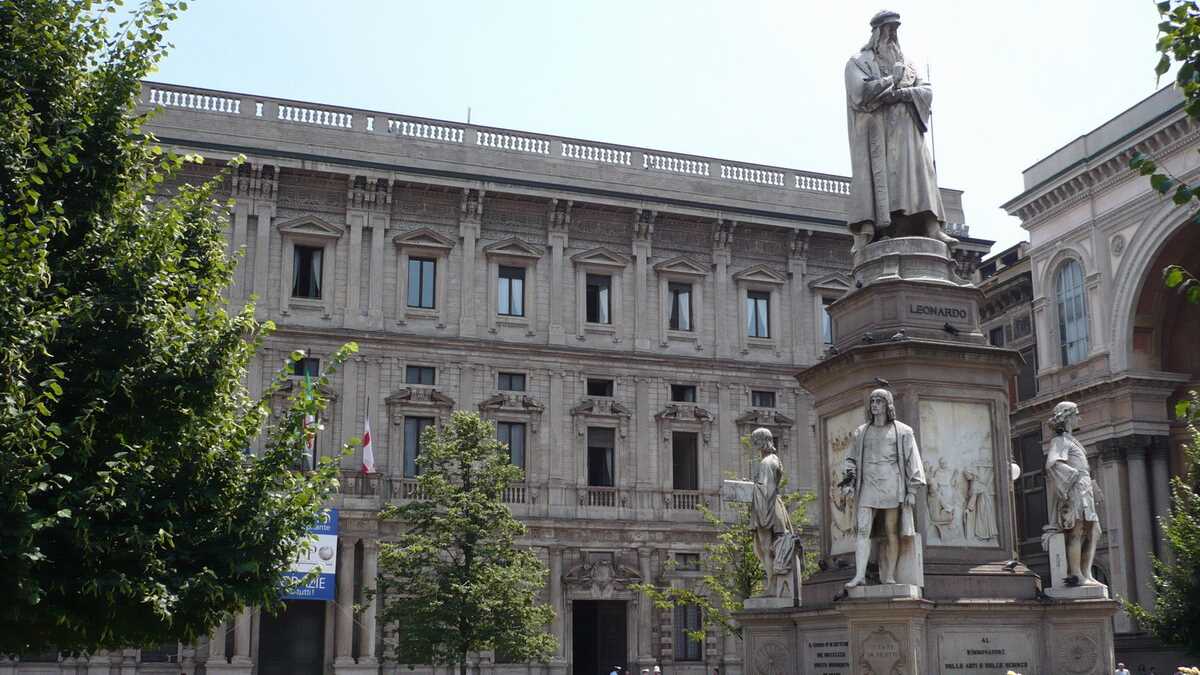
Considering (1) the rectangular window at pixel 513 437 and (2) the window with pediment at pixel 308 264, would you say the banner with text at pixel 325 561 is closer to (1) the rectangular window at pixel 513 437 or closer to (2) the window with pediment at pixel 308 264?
(1) the rectangular window at pixel 513 437

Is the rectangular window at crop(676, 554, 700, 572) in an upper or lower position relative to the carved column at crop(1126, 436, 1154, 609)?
lower

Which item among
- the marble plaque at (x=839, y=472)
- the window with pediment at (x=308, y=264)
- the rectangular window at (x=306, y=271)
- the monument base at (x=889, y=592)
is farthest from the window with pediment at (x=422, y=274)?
the monument base at (x=889, y=592)

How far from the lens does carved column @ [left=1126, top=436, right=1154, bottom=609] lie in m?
41.2

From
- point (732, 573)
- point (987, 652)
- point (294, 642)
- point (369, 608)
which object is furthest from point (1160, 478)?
point (987, 652)

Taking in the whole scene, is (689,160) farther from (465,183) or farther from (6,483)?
(6,483)

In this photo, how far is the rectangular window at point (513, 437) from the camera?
43.8 metres

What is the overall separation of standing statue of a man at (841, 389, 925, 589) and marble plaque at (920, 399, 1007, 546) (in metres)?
1.09

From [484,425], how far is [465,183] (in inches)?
424

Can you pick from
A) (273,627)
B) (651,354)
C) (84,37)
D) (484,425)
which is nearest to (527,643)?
(484,425)

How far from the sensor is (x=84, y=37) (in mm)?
14492

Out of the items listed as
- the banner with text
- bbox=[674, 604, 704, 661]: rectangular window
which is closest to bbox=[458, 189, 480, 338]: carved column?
the banner with text

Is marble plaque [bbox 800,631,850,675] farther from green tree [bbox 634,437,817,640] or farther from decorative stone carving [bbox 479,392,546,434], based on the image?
decorative stone carving [bbox 479,392,546,434]

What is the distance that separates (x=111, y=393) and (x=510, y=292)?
3305cm

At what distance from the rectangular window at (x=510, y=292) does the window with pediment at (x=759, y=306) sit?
26.0 feet
